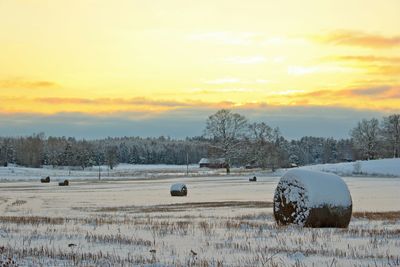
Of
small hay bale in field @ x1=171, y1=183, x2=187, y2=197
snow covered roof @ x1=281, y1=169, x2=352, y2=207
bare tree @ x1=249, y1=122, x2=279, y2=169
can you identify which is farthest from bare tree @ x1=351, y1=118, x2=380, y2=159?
snow covered roof @ x1=281, y1=169, x2=352, y2=207

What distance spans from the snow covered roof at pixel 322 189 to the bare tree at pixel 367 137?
421 ft

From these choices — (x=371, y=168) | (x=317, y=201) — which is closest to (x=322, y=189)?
(x=317, y=201)

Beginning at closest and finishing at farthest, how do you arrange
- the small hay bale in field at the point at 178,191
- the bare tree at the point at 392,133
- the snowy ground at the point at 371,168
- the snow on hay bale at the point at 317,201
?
the snow on hay bale at the point at 317,201, the small hay bale in field at the point at 178,191, the snowy ground at the point at 371,168, the bare tree at the point at 392,133

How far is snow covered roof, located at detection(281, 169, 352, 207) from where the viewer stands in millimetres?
18094

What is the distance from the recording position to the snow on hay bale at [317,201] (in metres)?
18.0

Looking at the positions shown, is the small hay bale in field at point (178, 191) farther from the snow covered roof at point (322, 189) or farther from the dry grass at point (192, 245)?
the dry grass at point (192, 245)

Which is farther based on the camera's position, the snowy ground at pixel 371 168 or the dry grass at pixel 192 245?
the snowy ground at pixel 371 168

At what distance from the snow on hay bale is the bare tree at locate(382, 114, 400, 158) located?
418 feet

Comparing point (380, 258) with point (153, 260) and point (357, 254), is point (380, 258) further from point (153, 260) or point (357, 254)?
point (153, 260)

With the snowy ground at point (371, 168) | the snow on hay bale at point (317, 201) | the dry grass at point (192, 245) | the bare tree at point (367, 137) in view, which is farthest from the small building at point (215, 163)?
the dry grass at point (192, 245)

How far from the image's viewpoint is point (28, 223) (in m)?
18.2

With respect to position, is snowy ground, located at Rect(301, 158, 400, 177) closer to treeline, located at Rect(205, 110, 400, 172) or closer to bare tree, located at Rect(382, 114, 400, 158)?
treeline, located at Rect(205, 110, 400, 172)

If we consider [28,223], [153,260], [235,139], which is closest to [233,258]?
[153,260]

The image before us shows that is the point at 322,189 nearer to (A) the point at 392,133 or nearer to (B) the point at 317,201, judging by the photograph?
(B) the point at 317,201
